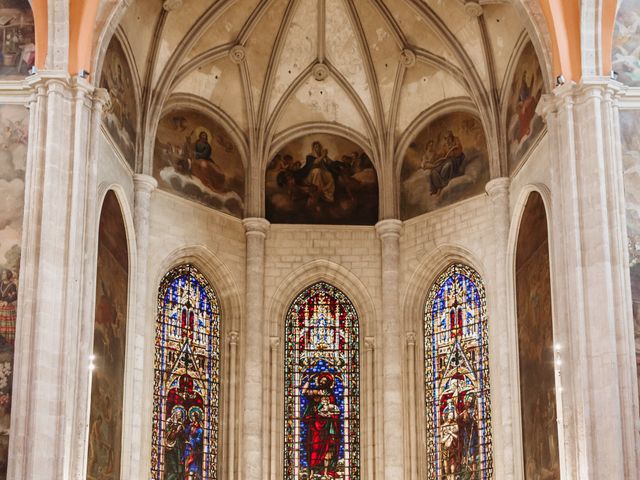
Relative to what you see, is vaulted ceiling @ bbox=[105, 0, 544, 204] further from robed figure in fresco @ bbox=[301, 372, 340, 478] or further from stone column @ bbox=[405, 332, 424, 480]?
robed figure in fresco @ bbox=[301, 372, 340, 478]

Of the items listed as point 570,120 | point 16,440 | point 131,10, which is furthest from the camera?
point 131,10

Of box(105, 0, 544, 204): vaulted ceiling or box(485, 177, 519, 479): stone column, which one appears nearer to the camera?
box(485, 177, 519, 479): stone column

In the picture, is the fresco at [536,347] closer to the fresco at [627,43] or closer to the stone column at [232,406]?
the fresco at [627,43]

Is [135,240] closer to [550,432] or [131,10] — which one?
[131,10]

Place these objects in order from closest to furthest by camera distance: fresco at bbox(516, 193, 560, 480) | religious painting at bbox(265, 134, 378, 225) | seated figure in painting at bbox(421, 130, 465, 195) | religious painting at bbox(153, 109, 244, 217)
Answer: fresco at bbox(516, 193, 560, 480), religious painting at bbox(153, 109, 244, 217), seated figure in painting at bbox(421, 130, 465, 195), religious painting at bbox(265, 134, 378, 225)

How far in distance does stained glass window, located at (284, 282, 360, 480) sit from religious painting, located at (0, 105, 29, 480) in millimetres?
8471

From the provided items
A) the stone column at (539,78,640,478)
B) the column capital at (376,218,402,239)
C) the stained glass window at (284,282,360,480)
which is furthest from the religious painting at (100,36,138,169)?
the stone column at (539,78,640,478)

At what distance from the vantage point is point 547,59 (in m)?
23.8

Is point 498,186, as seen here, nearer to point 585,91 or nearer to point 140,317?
point 585,91

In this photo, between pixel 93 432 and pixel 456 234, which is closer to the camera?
pixel 93 432

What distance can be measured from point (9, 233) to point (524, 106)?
1047cm

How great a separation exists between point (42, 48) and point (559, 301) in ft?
32.1

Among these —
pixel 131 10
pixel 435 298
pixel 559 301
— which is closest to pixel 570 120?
pixel 559 301

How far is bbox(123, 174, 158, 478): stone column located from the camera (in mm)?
25906
